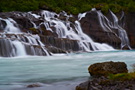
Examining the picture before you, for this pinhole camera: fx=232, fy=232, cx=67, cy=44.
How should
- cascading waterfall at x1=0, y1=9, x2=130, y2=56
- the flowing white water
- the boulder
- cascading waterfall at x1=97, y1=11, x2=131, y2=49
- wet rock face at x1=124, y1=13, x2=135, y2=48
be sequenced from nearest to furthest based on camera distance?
the boulder < the flowing white water < cascading waterfall at x1=0, y1=9, x2=130, y2=56 < cascading waterfall at x1=97, y1=11, x2=131, y2=49 < wet rock face at x1=124, y1=13, x2=135, y2=48

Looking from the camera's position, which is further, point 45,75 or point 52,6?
point 52,6

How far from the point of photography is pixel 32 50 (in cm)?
2330

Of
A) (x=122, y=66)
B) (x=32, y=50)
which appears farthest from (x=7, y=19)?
(x=122, y=66)

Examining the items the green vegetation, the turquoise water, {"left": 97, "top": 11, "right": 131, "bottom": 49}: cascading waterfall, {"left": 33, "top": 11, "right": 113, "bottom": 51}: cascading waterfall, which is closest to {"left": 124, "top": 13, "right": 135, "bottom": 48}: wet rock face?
{"left": 97, "top": 11, "right": 131, "bottom": 49}: cascading waterfall

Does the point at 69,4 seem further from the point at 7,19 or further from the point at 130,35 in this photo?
the point at 7,19

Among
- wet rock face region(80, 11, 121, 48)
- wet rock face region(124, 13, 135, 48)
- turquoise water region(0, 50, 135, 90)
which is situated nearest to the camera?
turquoise water region(0, 50, 135, 90)

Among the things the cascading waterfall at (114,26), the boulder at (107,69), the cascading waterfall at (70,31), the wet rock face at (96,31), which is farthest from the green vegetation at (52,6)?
the boulder at (107,69)

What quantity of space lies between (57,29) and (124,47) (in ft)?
38.5

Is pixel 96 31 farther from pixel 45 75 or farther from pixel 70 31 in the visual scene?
pixel 45 75

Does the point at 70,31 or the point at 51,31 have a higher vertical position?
the point at 51,31

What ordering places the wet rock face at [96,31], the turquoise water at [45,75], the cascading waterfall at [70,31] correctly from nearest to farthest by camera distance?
1. the turquoise water at [45,75]
2. the cascading waterfall at [70,31]
3. the wet rock face at [96,31]

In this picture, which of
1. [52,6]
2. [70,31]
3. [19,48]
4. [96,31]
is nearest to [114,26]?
[96,31]

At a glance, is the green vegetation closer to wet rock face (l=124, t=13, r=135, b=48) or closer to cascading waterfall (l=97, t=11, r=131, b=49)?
wet rock face (l=124, t=13, r=135, b=48)

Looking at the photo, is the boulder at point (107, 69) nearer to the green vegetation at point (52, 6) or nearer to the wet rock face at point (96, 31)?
the wet rock face at point (96, 31)
